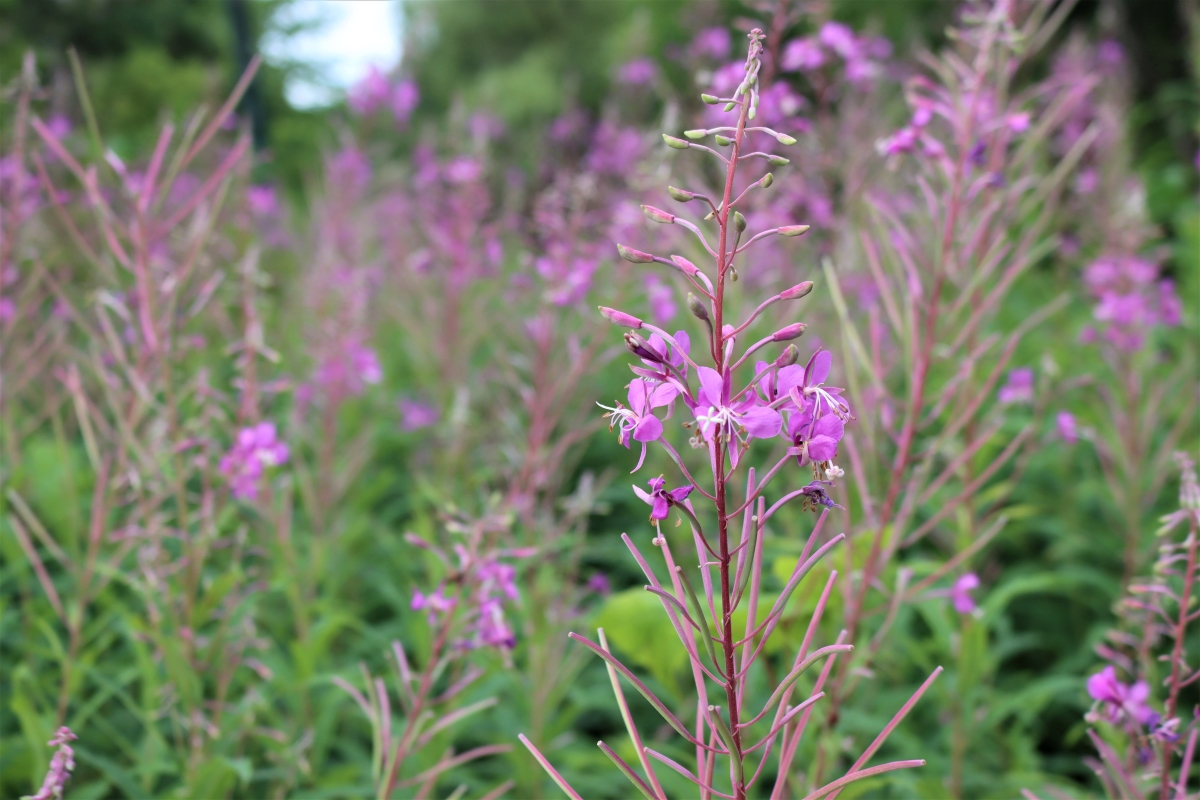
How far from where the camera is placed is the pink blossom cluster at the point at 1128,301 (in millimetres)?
3447

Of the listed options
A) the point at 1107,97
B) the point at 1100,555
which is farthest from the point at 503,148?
the point at 1100,555

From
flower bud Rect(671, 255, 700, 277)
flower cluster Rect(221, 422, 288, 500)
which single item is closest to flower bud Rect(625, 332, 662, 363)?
flower bud Rect(671, 255, 700, 277)

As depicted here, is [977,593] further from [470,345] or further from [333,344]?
[333,344]

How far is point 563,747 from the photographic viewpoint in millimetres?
2703

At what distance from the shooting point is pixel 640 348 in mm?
906

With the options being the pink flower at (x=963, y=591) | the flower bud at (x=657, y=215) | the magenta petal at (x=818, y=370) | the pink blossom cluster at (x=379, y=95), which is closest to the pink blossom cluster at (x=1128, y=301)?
the pink flower at (x=963, y=591)

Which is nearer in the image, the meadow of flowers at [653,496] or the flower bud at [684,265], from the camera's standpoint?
the flower bud at [684,265]

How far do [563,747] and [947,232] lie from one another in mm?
1981

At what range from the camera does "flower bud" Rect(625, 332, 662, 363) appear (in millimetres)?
888

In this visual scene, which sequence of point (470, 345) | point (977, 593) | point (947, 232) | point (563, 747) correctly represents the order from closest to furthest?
point (947, 232), point (563, 747), point (977, 593), point (470, 345)

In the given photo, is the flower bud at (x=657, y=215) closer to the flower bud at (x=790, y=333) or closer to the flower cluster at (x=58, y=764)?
the flower bud at (x=790, y=333)

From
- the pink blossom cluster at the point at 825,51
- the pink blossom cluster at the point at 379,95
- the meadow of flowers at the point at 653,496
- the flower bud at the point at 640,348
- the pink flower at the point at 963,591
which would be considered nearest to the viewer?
the flower bud at the point at 640,348

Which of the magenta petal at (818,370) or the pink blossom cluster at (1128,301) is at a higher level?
the pink blossom cluster at (1128,301)

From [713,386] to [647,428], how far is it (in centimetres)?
10
